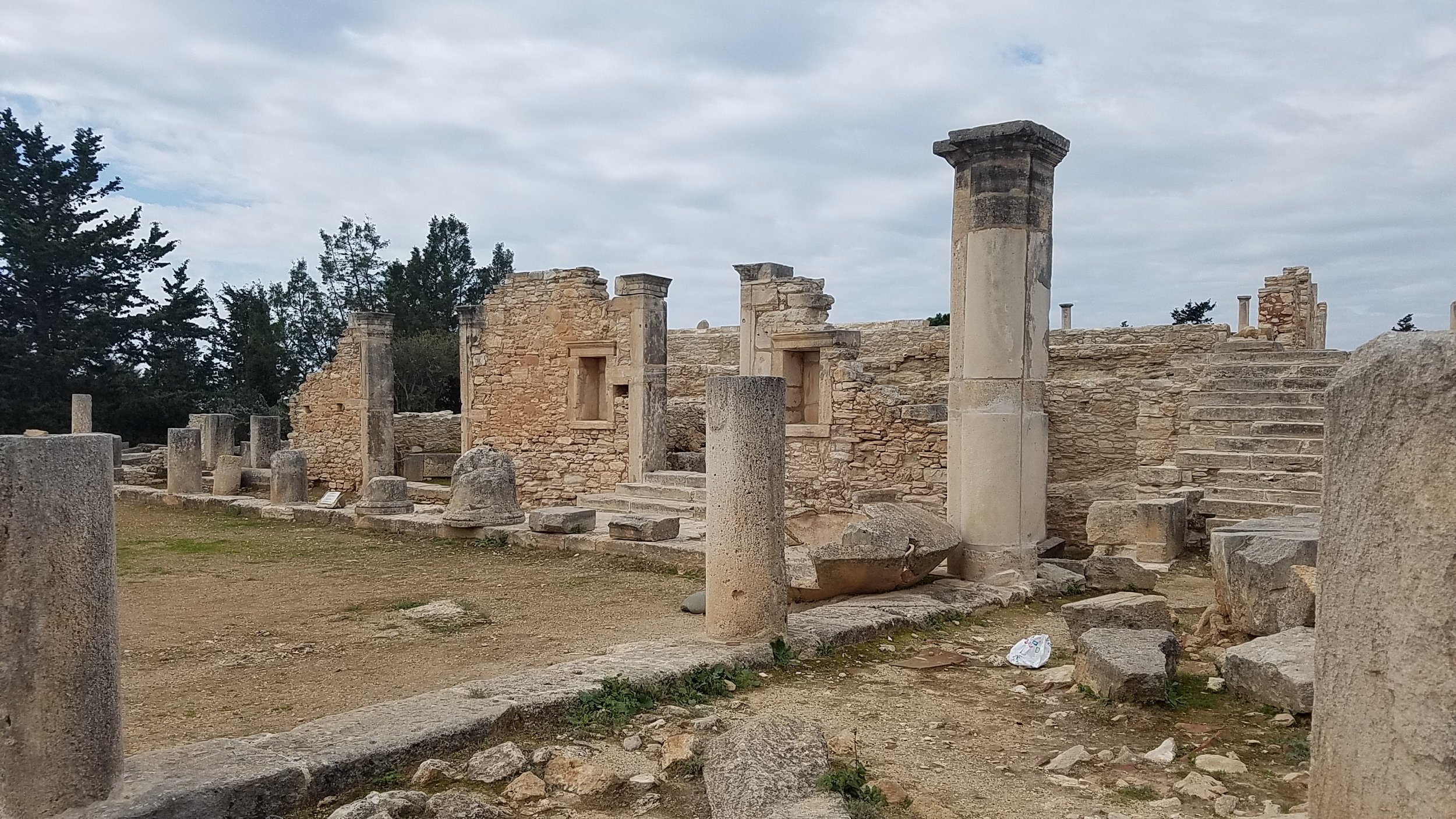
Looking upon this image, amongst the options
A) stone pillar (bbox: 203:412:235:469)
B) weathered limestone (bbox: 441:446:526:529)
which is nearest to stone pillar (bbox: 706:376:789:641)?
weathered limestone (bbox: 441:446:526:529)

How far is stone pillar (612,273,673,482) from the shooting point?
15.4 m

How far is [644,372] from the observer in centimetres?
1541

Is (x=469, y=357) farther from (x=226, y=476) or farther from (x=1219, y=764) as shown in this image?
(x=1219, y=764)

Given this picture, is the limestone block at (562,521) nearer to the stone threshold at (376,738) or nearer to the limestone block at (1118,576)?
the stone threshold at (376,738)

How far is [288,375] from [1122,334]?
27.8m

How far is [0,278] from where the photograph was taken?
91.5 ft

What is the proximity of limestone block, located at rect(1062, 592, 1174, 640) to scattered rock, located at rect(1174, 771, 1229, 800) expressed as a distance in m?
1.87

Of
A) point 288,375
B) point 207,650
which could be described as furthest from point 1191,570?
point 288,375

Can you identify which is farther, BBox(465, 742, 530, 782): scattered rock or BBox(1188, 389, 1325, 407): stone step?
BBox(1188, 389, 1325, 407): stone step

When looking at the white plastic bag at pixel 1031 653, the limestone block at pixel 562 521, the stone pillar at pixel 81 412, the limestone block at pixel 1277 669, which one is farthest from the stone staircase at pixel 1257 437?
the stone pillar at pixel 81 412

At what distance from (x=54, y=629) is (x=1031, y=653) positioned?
502cm

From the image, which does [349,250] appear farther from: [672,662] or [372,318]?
[672,662]

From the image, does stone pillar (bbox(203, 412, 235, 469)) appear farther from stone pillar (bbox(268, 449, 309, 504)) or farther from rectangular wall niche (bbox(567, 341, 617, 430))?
rectangular wall niche (bbox(567, 341, 617, 430))

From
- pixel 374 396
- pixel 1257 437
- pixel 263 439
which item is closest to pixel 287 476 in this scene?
pixel 374 396
